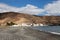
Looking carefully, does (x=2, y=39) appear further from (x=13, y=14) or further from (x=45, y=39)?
(x=13, y=14)

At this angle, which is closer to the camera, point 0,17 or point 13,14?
point 0,17

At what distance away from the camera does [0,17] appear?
13125 cm

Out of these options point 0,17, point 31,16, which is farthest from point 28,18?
point 0,17

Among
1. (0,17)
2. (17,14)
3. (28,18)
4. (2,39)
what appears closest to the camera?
(2,39)

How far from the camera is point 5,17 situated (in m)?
135

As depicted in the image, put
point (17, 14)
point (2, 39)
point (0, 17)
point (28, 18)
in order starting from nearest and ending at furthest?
point (2, 39) → point (0, 17) → point (28, 18) → point (17, 14)

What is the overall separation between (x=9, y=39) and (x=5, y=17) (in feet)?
389

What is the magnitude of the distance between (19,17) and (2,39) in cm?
13219

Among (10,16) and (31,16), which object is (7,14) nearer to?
(10,16)

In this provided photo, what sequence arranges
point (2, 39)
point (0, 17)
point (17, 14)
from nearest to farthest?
1. point (2, 39)
2. point (0, 17)
3. point (17, 14)

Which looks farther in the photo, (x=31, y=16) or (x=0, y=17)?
(x=31, y=16)

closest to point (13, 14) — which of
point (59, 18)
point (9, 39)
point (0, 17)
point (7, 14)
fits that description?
point (7, 14)

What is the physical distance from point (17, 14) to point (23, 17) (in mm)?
5453

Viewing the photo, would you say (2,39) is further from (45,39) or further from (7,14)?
(7,14)
